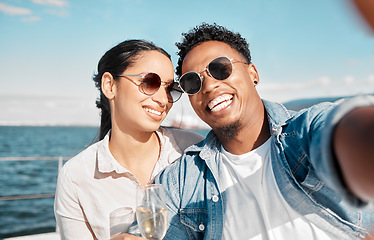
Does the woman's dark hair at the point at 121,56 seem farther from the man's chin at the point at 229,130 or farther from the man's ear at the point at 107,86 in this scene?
the man's chin at the point at 229,130

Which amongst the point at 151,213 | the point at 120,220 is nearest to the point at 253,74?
the point at 151,213

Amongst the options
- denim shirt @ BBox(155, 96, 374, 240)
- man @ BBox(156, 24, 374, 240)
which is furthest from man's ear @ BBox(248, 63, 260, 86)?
denim shirt @ BBox(155, 96, 374, 240)

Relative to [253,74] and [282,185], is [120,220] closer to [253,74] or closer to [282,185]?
[282,185]

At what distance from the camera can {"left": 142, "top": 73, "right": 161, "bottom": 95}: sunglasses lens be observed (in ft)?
7.62

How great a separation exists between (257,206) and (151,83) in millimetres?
1151

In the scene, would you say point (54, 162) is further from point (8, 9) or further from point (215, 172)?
point (8, 9)

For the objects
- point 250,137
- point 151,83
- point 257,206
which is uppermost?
point 151,83

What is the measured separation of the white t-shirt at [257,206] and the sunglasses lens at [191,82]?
20.8 inches

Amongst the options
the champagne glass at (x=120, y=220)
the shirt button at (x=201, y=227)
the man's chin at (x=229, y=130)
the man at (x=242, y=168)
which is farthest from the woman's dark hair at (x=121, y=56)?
the shirt button at (x=201, y=227)

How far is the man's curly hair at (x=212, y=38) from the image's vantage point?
238 cm

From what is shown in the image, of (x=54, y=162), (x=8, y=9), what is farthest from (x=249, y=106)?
(x=8, y=9)

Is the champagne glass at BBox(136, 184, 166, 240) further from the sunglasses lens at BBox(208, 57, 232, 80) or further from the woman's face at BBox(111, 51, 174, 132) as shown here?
the sunglasses lens at BBox(208, 57, 232, 80)

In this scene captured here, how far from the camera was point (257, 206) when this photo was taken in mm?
1961

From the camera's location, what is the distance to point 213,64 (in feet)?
7.07
